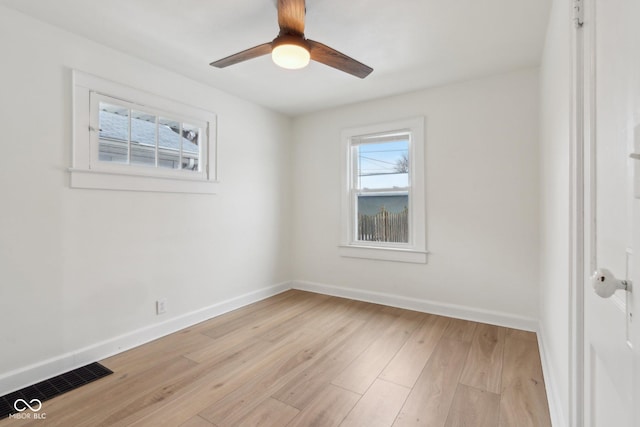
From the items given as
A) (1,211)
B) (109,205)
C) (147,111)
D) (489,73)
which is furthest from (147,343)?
(489,73)

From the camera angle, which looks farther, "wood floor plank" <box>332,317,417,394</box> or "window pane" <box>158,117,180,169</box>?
Result: "window pane" <box>158,117,180,169</box>

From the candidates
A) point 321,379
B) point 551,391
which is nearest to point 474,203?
point 551,391

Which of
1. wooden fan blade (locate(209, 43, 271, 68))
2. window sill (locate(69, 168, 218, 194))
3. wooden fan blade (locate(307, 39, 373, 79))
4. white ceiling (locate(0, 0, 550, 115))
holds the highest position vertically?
white ceiling (locate(0, 0, 550, 115))

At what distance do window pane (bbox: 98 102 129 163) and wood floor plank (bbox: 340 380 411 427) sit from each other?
2.56 meters

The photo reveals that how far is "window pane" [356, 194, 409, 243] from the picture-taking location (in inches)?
140

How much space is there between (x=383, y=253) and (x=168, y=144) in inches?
102

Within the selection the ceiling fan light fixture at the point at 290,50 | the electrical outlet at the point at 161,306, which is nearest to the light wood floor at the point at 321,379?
the electrical outlet at the point at 161,306

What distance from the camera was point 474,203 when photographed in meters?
3.04

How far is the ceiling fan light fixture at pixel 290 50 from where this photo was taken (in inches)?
71.6

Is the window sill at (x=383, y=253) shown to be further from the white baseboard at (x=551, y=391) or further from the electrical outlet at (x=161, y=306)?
the electrical outlet at (x=161, y=306)

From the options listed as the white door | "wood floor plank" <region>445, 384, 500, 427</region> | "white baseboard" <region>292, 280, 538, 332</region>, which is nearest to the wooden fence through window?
"white baseboard" <region>292, 280, 538, 332</region>

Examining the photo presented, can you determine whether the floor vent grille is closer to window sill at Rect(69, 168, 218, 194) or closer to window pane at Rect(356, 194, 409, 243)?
window sill at Rect(69, 168, 218, 194)

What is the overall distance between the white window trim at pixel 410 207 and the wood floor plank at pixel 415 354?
71 cm

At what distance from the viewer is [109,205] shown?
7.84 ft
